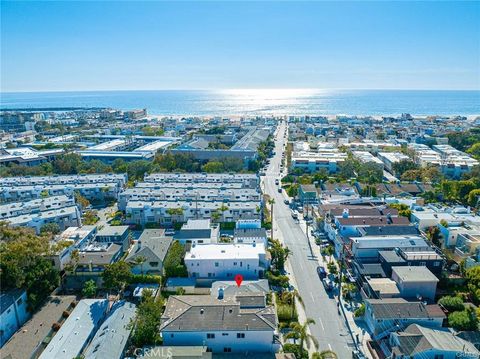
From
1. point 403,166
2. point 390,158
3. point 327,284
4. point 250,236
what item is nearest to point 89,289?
point 250,236

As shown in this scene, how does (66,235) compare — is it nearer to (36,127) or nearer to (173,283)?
(173,283)

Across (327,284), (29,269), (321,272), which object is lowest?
(327,284)

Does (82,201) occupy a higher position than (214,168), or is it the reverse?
(214,168)

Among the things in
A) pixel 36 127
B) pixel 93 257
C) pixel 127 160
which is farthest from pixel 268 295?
pixel 36 127

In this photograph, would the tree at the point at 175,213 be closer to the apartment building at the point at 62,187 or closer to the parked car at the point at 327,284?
the apartment building at the point at 62,187

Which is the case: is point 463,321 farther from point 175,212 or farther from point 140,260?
point 175,212

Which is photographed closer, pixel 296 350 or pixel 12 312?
pixel 296 350

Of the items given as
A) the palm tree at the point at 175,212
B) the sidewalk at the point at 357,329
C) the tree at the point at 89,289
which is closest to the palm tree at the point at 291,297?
the sidewalk at the point at 357,329
